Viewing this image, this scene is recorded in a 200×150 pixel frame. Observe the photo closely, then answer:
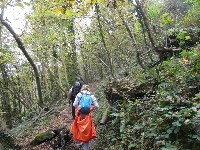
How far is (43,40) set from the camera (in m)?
24.9

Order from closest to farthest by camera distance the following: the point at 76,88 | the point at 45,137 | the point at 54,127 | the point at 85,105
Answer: the point at 85,105
the point at 45,137
the point at 76,88
the point at 54,127

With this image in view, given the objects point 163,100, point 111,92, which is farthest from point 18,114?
point 163,100

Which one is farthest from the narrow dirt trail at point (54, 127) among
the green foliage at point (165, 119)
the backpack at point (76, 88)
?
the green foliage at point (165, 119)

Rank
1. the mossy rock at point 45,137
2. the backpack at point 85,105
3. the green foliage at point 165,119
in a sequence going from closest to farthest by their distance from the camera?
the green foliage at point 165,119 < the backpack at point 85,105 < the mossy rock at point 45,137

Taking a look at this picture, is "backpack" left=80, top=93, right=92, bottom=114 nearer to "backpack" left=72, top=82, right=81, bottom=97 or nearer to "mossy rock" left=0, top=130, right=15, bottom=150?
"backpack" left=72, top=82, right=81, bottom=97

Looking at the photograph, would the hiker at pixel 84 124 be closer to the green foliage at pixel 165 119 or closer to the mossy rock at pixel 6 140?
the green foliage at pixel 165 119

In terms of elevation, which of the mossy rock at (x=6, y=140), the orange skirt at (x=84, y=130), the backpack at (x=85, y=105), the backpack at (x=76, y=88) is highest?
the backpack at (x=76, y=88)

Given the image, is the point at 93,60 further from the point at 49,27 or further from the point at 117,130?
the point at 117,130

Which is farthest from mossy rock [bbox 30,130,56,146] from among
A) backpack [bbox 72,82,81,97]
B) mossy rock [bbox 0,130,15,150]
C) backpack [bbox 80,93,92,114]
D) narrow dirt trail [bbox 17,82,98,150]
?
backpack [bbox 80,93,92,114]

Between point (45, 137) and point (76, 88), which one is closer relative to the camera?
point (45, 137)

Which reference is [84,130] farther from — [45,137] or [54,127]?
[54,127]

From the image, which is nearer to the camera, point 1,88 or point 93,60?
point 1,88

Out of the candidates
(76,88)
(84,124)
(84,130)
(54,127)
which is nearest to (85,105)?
(84,124)

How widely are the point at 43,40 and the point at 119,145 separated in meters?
18.8
